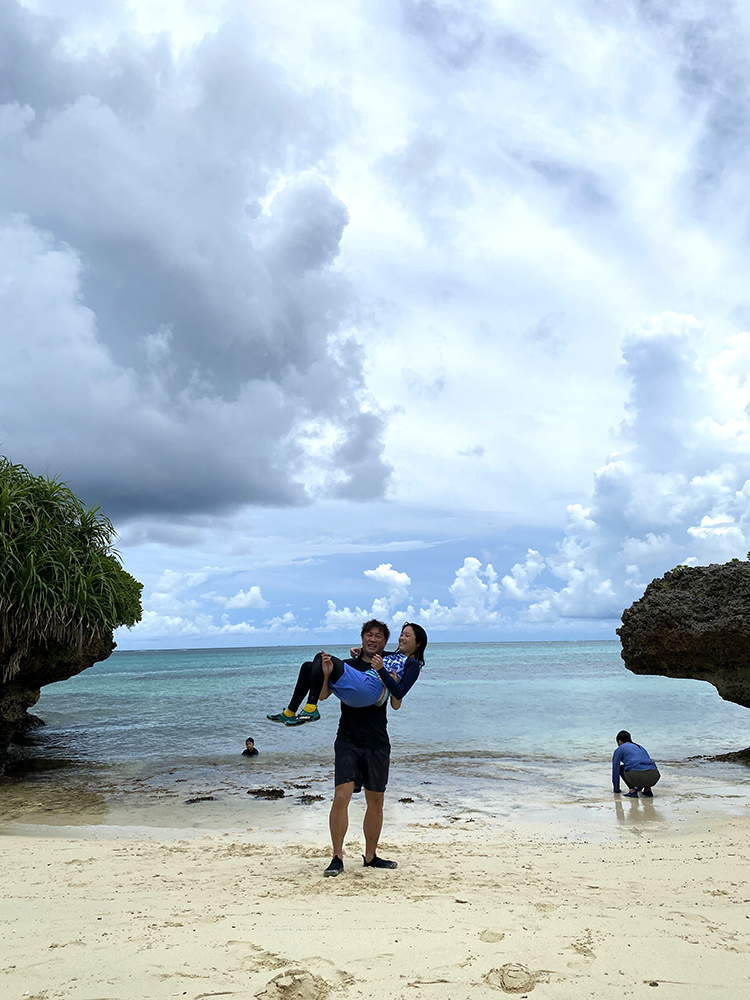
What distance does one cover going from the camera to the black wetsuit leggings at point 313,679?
471 centimetres

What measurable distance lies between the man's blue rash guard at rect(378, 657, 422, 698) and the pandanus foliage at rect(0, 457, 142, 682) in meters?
7.17

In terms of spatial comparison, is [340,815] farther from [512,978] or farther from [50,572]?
[50,572]

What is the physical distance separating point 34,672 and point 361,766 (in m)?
8.27

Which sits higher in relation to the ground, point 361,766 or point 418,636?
point 418,636

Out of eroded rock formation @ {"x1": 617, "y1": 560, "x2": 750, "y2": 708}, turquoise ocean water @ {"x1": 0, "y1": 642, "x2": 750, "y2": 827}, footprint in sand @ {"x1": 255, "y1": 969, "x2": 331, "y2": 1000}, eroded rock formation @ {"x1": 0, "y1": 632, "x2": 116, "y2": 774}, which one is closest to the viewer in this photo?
footprint in sand @ {"x1": 255, "y1": 969, "x2": 331, "y2": 1000}

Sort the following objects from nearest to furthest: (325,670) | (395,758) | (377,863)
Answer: (325,670)
(377,863)
(395,758)

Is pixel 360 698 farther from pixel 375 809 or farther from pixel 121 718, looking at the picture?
pixel 121 718

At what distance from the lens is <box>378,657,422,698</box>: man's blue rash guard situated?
16.0ft

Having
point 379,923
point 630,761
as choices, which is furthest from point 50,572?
point 630,761

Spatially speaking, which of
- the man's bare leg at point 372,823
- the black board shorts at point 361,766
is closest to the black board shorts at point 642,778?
the man's bare leg at point 372,823

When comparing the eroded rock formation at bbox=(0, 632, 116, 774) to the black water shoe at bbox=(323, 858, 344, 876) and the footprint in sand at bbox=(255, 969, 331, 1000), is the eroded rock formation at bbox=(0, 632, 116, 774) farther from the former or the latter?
the footprint in sand at bbox=(255, 969, 331, 1000)

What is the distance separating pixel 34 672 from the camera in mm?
10922

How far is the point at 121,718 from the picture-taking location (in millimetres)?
22344

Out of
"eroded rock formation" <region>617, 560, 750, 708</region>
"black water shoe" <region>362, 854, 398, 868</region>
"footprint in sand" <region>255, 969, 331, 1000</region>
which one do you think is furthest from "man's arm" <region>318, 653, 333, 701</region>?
"eroded rock formation" <region>617, 560, 750, 708</region>
